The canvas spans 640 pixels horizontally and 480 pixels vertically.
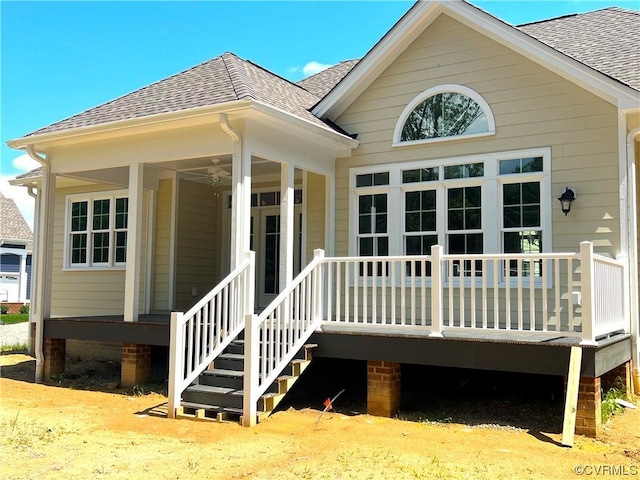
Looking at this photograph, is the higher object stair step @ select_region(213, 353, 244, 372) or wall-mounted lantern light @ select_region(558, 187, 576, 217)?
wall-mounted lantern light @ select_region(558, 187, 576, 217)

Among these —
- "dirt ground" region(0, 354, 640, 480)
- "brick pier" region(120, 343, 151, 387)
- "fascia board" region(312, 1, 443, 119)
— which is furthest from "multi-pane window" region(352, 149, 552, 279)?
"brick pier" region(120, 343, 151, 387)

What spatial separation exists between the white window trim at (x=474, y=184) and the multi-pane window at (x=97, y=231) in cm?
553

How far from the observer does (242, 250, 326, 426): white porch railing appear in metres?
6.98

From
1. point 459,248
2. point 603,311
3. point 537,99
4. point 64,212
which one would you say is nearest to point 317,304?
point 459,248

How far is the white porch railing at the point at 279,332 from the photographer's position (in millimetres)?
6977

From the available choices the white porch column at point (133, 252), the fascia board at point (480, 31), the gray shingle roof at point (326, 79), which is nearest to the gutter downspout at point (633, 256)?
the fascia board at point (480, 31)

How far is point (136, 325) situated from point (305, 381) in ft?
8.91

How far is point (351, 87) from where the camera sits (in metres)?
10.1

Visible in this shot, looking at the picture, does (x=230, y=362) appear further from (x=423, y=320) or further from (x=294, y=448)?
(x=423, y=320)

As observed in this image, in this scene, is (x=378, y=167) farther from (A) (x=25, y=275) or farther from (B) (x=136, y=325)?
(A) (x=25, y=275)

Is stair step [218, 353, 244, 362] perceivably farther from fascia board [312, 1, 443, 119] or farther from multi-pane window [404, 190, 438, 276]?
fascia board [312, 1, 443, 119]

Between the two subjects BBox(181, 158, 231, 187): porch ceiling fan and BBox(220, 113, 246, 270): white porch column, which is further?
BBox(181, 158, 231, 187): porch ceiling fan

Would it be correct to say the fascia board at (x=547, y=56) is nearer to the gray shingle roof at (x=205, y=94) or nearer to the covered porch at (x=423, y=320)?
the covered porch at (x=423, y=320)

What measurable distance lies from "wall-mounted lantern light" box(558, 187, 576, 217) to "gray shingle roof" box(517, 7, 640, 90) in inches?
61.4
